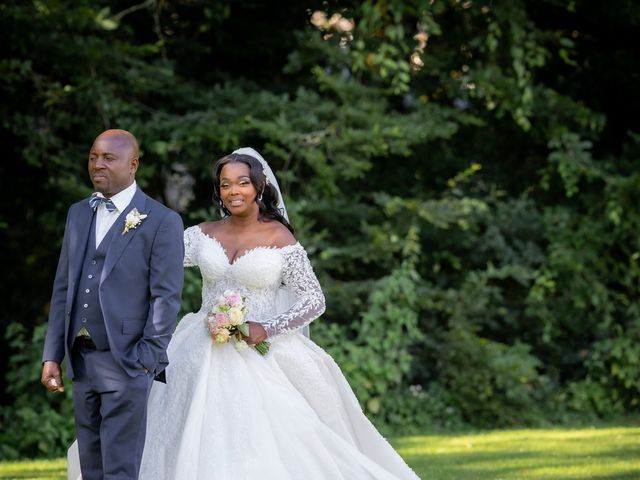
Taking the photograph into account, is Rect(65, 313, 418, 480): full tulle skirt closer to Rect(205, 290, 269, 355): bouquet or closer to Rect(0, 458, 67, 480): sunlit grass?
Rect(205, 290, 269, 355): bouquet

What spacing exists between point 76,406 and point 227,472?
2.40 feet

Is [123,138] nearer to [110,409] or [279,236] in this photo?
[110,409]

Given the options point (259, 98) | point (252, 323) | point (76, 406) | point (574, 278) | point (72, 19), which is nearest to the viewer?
point (76, 406)

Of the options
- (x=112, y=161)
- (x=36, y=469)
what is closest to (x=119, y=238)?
(x=112, y=161)

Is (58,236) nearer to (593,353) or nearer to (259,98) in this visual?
(259,98)

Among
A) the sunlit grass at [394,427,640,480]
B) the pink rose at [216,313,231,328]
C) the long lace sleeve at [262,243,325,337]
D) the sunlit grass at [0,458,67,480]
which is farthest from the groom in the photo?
the sunlit grass at [394,427,640,480]

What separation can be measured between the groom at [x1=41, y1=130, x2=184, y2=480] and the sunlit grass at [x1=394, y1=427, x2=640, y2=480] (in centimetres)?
322

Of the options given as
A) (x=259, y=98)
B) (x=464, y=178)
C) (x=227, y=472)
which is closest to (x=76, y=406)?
(x=227, y=472)

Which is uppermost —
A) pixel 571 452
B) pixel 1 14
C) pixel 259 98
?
A: pixel 1 14

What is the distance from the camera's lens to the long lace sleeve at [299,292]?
16.8 feet

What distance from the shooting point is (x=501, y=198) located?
40.9 ft

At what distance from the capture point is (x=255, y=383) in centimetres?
498

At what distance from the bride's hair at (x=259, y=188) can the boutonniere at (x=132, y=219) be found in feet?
3.12

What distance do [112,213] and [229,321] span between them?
84 centimetres
